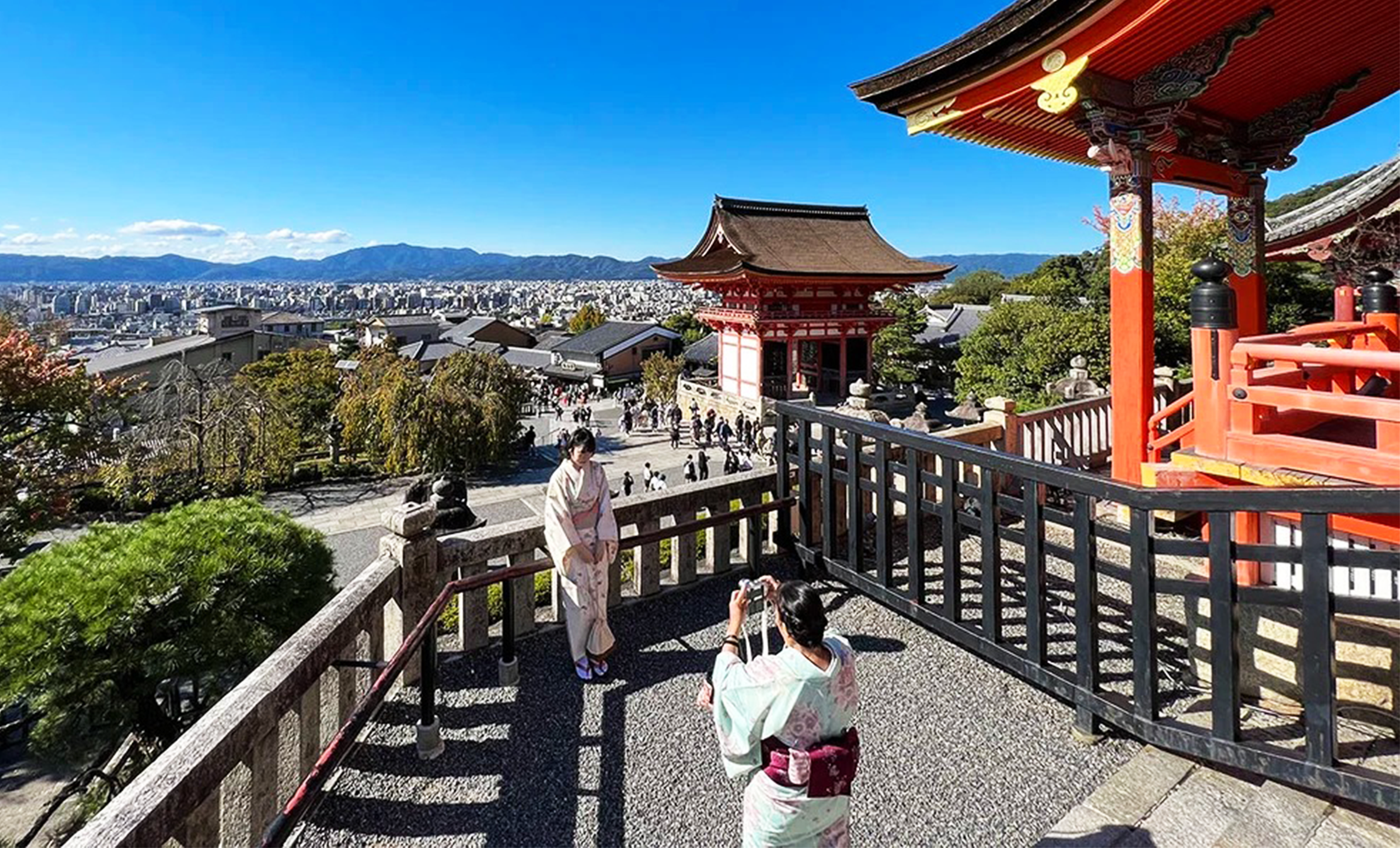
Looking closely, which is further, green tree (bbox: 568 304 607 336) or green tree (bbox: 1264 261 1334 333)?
green tree (bbox: 568 304 607 336)

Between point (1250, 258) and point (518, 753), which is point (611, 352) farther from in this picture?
point (518, 753)

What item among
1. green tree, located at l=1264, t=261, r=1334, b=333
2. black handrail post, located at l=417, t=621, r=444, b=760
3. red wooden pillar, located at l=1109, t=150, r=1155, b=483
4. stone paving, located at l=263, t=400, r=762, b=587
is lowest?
stone paving, located at l=263, t=400, r=762, b=587

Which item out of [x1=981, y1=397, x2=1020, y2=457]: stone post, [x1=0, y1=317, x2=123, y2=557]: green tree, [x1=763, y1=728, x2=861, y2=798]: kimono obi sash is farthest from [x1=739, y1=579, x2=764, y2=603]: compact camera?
[x1=0, y1=317, x2=123, y2=557]: green tree

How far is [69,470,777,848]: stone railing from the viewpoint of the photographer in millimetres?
1976

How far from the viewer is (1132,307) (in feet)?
16.3

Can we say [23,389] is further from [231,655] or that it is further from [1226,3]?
[1226,3]

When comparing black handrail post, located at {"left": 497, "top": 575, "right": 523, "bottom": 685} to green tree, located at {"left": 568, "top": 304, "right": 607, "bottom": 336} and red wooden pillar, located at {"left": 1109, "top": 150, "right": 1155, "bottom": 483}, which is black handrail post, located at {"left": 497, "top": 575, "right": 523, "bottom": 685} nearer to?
red wooden pillar, located at {"left": 1109, "top": 150, "right": 1155, "bottom": 483}

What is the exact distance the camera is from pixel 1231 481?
10.1 ft

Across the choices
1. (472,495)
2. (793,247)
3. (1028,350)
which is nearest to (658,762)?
(472,495)

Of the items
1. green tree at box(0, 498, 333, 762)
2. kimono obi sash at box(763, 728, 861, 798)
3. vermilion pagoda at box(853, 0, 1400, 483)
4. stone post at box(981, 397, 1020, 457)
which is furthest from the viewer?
stone post at box(981, 397, 1020, 457)

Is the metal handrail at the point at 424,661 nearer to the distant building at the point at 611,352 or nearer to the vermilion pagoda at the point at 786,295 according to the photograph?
the vermilion pagoda at the point at 786,295

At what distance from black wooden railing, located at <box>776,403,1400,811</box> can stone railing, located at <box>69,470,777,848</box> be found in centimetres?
79

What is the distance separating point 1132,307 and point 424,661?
205 inches

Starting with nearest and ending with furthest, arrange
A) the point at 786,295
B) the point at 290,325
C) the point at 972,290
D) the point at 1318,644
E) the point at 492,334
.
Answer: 1. the point at 1318,644
2. the point at 786,295
3. the point at 492,334
4. the point at 972,290
5. the point at 290,325
